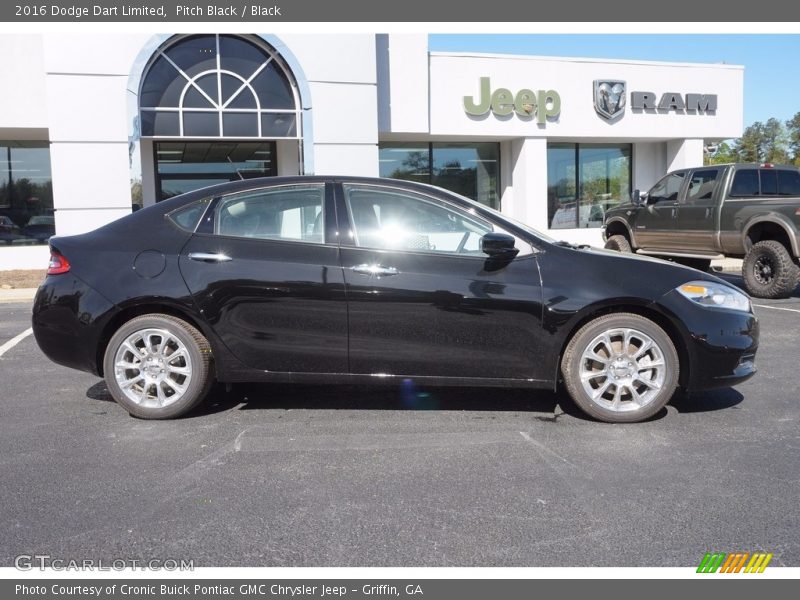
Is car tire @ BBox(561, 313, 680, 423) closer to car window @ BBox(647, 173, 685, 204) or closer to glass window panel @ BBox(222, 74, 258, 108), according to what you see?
car window @ BBox(647, 173, 685, 204)

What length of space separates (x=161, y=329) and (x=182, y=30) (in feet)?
37.0

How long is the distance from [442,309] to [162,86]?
12112 millimetres

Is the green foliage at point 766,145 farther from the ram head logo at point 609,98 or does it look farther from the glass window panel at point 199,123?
the glass window panel at point 199,123

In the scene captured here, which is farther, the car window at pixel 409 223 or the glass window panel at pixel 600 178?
the glass window panel at pixel 600 178

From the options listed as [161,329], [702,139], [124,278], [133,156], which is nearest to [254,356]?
[161,329]

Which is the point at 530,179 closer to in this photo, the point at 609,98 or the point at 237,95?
the point at 609,98

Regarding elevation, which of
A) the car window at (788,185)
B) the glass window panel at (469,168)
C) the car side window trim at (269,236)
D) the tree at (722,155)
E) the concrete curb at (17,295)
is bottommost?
the concrete curb at (17,295)

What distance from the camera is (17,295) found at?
12406 millimetres

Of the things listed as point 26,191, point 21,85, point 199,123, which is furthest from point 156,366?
point 26,191

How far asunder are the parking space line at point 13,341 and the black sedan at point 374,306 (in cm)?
308

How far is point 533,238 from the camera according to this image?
190 inches

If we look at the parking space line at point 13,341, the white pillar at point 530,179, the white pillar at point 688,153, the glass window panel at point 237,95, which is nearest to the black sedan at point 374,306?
the parking space line at point 13,341

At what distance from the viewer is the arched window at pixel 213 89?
1476cm

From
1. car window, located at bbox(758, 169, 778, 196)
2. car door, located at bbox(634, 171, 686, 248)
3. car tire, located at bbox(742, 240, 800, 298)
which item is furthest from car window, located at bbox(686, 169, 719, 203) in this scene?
car tire, located at bbox(742, 240, 800, 298)
